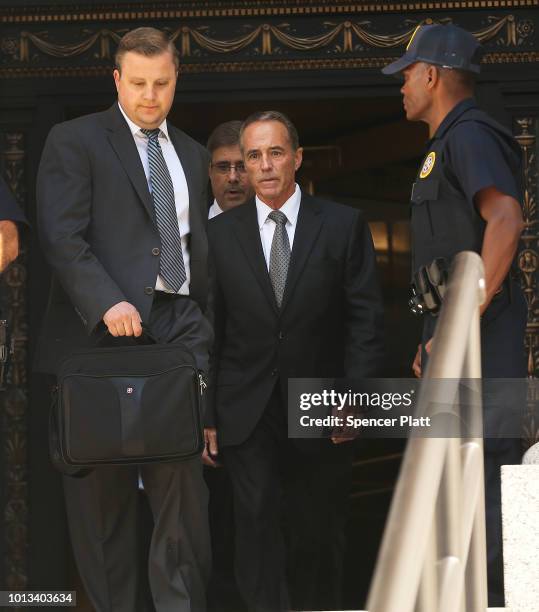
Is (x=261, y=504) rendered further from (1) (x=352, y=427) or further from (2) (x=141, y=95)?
(2) (x=141, y=95)

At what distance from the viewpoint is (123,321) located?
4371 millimetres

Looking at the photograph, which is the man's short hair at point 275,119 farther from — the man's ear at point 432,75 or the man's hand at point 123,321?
the man's hand at point 123,321

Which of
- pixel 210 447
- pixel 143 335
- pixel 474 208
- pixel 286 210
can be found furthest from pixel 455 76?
pixel 210 447

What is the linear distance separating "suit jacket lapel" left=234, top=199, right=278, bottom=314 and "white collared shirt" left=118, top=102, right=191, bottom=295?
0.60 meters

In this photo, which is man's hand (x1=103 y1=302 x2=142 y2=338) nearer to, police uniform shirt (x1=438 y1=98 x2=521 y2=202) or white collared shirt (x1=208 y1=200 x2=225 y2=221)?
police uniform shirt (x1=438 y1=98 x2=521 y2=202)

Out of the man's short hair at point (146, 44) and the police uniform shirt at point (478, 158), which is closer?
the police uniform shirt at point (478, 158)

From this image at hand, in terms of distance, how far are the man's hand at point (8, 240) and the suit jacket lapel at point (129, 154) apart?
479 mm

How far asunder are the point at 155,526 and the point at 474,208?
1.52 meters

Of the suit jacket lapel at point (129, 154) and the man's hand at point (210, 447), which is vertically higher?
the suit jacket lapel at point (129, 154)

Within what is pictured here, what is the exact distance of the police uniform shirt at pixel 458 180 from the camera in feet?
15.4

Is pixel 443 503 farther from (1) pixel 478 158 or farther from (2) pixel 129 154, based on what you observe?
(2) pixel 129 154

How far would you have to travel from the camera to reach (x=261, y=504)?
510 centimetres

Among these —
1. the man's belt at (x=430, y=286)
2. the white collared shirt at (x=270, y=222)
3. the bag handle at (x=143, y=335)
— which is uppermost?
the white collared shirt at (x=270, y=222)

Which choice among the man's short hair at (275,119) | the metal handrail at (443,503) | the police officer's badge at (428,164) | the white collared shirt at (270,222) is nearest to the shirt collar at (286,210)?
the white collared shirt at (270,222)
